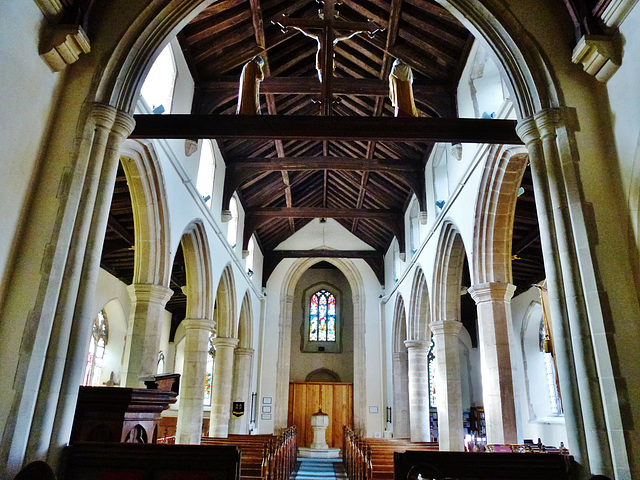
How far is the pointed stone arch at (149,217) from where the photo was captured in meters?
6.80

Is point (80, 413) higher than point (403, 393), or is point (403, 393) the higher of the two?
point (403, 393)

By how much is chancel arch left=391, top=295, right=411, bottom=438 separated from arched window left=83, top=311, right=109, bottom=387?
Answer: 7.99 meters

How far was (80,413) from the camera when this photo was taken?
3996 mm

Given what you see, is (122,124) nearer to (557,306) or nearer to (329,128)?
(329,128)

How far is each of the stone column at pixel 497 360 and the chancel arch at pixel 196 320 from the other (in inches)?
191

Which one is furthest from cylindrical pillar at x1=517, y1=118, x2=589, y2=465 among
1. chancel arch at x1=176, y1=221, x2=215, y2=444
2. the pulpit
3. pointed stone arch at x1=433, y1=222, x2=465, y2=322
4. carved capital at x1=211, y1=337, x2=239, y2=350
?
carved capital at x1=211, y1=337, x2=239, y2=350

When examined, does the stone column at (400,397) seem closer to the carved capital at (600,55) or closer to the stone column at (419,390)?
the stone column at (419,390)

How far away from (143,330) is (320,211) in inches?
260

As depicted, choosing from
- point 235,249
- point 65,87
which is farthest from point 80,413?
point 235,249

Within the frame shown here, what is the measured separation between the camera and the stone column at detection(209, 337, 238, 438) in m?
11.8

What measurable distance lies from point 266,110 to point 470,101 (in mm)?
4092

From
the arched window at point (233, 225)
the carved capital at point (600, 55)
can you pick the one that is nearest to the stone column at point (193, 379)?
the arched window at point (233, 225)

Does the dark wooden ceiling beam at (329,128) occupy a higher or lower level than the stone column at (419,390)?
higher

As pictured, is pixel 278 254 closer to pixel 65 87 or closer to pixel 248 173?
pixel 248 173
